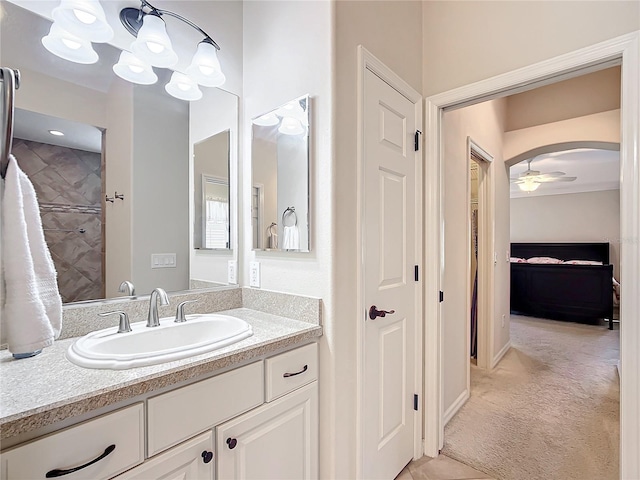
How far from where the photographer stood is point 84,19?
Result: 4.03 ft

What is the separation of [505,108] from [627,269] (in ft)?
9.37

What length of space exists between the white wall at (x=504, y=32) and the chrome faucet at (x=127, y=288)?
6.14 feet

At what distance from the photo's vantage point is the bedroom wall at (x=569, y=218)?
6246mm

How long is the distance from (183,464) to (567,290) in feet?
19.8

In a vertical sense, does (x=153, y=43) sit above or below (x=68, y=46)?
above

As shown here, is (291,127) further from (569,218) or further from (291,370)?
(569,218)

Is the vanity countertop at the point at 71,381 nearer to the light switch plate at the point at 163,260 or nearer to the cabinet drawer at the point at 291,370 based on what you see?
the cabinet drawer at the point at 291,370

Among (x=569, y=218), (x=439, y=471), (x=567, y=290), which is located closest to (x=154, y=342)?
(x=439, y=471)

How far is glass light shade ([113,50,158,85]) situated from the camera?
1383 millimetres

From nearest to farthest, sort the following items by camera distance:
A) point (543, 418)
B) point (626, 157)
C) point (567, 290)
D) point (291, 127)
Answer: point (626, 157) → point (291, 127) → point (543, 418) → point (567, 290)

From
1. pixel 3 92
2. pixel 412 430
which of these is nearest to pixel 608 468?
pixel 412 430

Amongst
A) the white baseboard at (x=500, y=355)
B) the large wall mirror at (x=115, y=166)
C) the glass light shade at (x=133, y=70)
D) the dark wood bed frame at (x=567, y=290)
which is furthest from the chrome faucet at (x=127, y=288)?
the dark wood bed frame at (x=567, y=290)

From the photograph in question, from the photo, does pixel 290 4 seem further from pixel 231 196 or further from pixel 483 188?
pixel 483 188

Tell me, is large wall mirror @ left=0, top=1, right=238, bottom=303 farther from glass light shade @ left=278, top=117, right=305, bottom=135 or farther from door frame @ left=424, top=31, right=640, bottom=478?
door frame @ left=424, top=31, right=640, bottom=478
